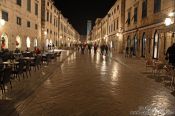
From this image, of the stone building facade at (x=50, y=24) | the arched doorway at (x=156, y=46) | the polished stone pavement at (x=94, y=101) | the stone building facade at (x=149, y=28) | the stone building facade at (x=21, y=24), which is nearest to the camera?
the polished stone pavement at (x=94, y=101)

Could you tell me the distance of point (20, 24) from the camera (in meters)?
26.7

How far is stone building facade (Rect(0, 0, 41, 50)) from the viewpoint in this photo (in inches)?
859

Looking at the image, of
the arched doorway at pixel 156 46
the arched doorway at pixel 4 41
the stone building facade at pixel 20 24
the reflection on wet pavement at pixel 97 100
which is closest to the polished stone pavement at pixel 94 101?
the reflection on wet pavement at pixel 97 100

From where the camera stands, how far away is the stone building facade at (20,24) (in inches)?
859

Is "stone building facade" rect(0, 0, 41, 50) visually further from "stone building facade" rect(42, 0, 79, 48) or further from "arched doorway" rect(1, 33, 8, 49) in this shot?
"stone building facade" rect(42, 0, 79, 48)

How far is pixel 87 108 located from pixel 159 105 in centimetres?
240

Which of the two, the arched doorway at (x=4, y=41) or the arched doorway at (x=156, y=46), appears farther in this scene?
the arched doorway at (x=156, y=46)

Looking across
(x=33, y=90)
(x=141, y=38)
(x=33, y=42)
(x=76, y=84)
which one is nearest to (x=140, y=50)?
(x=141, y=38)

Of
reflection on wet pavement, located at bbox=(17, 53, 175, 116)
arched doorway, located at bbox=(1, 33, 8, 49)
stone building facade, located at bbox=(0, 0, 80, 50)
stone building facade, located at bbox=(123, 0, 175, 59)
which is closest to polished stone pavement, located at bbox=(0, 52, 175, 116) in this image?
reflection on wet pavement, located at bbox=(17, 53, 175, 116)

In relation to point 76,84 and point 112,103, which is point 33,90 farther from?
point 112,103

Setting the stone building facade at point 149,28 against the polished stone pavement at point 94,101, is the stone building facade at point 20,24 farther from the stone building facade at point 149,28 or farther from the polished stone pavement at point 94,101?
the stone building facade at point 149,28

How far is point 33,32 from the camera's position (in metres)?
32.8

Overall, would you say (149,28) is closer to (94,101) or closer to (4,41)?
(4,41)

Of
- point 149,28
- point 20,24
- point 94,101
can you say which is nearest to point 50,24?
point 20,24
